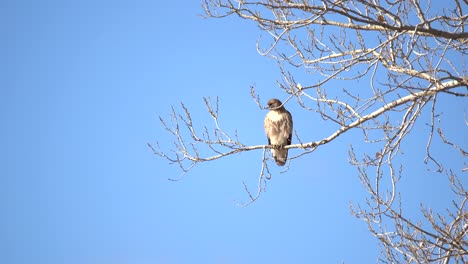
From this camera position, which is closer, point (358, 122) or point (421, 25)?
point (421, 25)

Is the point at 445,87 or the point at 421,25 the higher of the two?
the point at 421,25

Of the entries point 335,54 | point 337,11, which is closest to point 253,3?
point 337,11

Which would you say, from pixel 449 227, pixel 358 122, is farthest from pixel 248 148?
pixel 449 227

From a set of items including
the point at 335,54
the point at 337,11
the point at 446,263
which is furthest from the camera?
the point at 335,54

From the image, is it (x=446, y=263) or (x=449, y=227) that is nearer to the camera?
(x=446, y=263)

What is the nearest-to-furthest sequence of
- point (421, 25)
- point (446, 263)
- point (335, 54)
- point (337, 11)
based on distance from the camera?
point (337, 11) → point (421, 25) → point (446, 263) → point (335, 54)

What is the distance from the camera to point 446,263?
5469 millimetres

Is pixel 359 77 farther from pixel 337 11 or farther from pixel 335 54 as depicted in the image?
pixel 337 11

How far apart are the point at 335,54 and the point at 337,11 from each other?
2144mm

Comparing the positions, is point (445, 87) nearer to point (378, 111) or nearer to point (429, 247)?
point (378, 111)

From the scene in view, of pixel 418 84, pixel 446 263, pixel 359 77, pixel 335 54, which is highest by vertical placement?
pixel 335 54

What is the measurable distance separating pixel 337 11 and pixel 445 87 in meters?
1.31

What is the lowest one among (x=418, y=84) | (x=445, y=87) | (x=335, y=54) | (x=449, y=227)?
(x=449, y=227)

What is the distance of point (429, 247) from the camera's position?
5.79 metres
